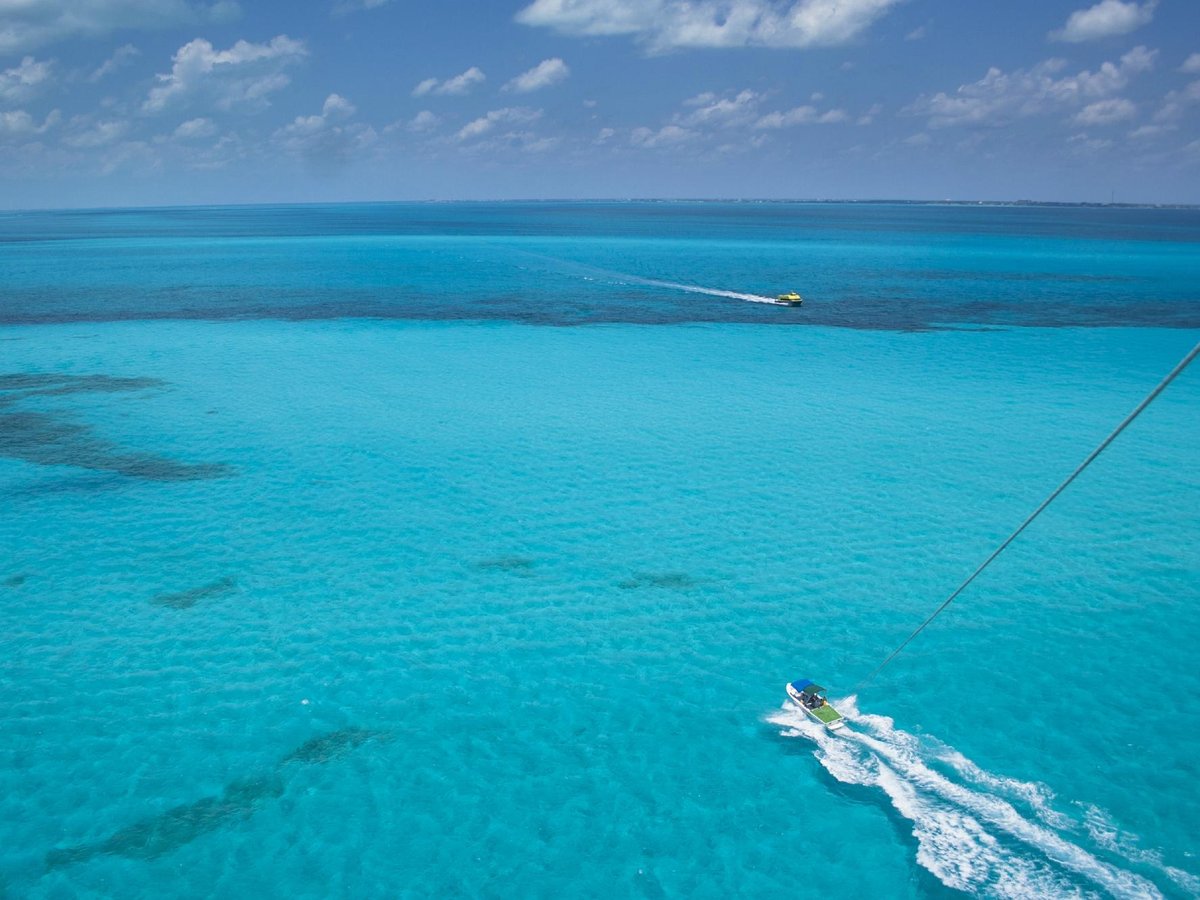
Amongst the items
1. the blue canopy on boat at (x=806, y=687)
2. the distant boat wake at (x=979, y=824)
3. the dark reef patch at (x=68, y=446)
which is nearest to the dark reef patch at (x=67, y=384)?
the dark reef patch at (x=68, y=446)

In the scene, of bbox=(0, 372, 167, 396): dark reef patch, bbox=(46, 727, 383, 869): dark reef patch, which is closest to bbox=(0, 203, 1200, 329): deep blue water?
bbox=(0, 372, 167, 396): dark reef patch

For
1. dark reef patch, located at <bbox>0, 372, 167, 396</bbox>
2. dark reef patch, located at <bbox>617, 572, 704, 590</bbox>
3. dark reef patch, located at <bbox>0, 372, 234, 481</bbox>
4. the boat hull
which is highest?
dark reef patch, located at <bbox>0, 372, 167, 396</bbox>

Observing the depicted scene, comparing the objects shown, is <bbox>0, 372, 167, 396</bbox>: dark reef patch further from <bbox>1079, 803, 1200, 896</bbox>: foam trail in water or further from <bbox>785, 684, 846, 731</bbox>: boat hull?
<bbox>1079, 803, 1200, 896</bbox>: foam trail in water

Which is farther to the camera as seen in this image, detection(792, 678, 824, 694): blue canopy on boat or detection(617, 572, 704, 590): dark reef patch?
detection(617, 572, 704, 590): dark reef patch

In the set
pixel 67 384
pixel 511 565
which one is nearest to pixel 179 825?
pixel 511 565

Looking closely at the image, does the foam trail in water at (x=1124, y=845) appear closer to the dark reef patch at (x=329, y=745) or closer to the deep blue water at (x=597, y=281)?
the dark reef patch at (x=329, y=745)

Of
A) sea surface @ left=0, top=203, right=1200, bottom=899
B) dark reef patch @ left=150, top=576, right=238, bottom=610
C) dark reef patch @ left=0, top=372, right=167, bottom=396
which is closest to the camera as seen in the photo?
sea surface @ left=0, top=203, right=1200, bottom=899
